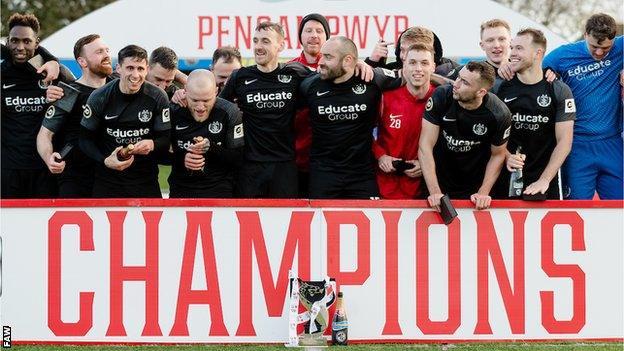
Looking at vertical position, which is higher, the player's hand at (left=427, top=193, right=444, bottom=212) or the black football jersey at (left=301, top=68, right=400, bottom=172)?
the black football jersey at (left=301, top=68, right=400, bottom=172)

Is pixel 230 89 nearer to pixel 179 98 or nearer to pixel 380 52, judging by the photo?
pixel 179 98

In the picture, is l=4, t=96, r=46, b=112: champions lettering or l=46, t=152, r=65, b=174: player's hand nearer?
l=46, t=152, r=65, b=174: player's hand

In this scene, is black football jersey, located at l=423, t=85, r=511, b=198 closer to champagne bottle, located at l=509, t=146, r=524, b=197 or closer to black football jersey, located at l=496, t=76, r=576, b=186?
champagne bottle, located at l=509, t=146, r=524, b=197

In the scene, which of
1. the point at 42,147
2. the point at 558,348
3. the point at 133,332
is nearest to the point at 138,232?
the point at 133,332

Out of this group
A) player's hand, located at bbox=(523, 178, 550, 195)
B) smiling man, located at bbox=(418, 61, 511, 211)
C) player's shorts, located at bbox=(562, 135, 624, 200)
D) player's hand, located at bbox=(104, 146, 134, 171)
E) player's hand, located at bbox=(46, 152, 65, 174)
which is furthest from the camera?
player's shorts, located at bbox=(562, 135, 624, 200)

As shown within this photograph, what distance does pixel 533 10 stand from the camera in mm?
43531

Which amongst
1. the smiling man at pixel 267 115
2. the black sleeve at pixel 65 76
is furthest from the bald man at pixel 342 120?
the black sleeve at pixel 65 76

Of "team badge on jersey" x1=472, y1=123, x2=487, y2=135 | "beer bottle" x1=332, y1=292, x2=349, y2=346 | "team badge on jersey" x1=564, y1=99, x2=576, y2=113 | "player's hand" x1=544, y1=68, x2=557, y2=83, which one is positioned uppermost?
"player's hand" x1=544, y1=68, x2=557, y2=83

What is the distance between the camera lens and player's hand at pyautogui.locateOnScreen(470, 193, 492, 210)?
828 centimetres

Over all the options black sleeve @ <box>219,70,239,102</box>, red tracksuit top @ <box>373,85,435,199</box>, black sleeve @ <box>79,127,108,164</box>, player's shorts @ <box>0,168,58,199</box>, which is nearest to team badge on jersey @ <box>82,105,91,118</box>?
black sleeve @ <box>79,127,108,164</box>

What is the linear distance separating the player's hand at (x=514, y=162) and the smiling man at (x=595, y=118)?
1.11 meters

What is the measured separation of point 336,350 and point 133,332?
153cm

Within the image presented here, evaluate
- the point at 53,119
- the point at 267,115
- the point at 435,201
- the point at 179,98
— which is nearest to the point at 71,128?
the point at 53,119

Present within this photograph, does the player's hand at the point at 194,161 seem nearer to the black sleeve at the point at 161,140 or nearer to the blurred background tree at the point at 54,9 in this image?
the black sleeve at the point at 161,140
